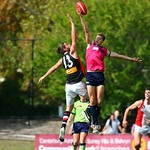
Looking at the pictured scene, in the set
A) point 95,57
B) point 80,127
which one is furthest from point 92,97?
point 80,127

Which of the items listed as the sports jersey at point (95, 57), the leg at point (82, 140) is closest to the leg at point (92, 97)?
the sports jersey at point (95, 57)

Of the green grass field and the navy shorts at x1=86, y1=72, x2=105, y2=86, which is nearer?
the navy shorts at x1=86, y1=72, x2=105, y2=86

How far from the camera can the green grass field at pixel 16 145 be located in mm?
16578

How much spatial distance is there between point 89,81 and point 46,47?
13.4m

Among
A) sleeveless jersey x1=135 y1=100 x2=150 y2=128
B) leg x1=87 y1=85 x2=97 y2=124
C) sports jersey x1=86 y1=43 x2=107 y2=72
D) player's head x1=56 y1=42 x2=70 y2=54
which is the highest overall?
player's head x1=56 y1=42 x2=70 y2=54

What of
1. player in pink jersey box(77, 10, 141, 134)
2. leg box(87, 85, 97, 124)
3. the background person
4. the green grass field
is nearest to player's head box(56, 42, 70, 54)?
player in pink jersey box(77, 10, 141, 134)

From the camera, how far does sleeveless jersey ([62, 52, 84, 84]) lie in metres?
9.64

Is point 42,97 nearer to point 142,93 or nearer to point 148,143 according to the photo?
point 142,93

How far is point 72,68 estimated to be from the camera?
381 inches

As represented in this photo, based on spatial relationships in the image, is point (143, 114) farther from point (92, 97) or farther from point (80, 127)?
point (92, 97)

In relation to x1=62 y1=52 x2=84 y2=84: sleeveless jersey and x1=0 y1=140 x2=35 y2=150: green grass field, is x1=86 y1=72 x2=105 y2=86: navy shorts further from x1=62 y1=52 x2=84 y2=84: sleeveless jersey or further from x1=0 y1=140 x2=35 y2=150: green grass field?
x1=0 y1=140 x2=35 y2=150: green grass field

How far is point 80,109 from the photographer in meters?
12.4

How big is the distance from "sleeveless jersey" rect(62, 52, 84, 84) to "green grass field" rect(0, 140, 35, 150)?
7.67m

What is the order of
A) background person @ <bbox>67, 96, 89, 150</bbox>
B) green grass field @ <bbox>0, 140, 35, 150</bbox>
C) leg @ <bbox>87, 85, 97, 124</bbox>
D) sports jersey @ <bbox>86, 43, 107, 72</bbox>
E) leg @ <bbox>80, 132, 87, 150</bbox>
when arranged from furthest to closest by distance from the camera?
green grass field @ <bbox>0, 140, 35, 150</bbox>, background person @ <bbox>67, 96, 89, 150</bbox>, leg @ <bbox>80, 132, 87, 150</bbox>, leg @ <bbox>87, 85, 97, 124</bbox>, sports jersey @ <bbox>86, 43, 107, 72</bbox>
